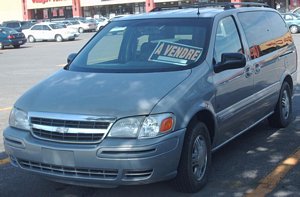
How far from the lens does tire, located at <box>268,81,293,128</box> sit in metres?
6.72

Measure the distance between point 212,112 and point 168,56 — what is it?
2.44ft

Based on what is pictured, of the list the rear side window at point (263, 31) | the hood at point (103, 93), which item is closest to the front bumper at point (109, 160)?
the hood at point (103, 93)

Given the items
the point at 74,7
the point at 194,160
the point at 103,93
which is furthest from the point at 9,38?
the point at 74,7

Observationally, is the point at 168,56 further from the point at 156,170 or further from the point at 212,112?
the point at 156,170

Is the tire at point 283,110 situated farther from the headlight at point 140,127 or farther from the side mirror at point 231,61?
the headlight at point 140,127

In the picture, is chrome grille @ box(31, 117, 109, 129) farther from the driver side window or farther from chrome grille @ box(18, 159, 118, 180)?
the driver side window

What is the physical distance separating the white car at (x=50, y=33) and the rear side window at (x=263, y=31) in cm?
3287

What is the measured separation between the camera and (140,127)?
4.01 meters

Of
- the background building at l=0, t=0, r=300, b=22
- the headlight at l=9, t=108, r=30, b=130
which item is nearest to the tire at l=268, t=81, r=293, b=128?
the headlight at l=9, t=108, r=30, b=130

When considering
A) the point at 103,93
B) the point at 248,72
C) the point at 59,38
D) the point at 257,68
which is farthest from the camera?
the point at 59,38

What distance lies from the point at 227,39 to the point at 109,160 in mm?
2176

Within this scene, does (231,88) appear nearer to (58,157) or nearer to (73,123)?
(73,123)

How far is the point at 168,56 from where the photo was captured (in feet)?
16.3

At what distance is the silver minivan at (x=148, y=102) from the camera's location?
401cm
